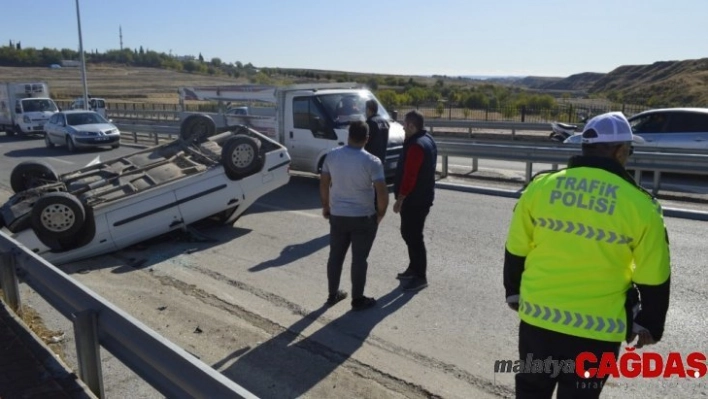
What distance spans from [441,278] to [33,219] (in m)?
4.71

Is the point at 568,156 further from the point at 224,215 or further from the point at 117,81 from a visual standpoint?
the point at 117,81

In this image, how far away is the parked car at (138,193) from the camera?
7316 mm

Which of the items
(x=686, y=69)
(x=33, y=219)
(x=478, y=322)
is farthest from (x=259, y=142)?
(x=686, y=69)

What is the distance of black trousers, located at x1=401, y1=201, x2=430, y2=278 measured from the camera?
6.45 meters

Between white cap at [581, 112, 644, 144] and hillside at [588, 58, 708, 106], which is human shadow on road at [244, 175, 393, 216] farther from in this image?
hillside at [588, 58, 708, 106]

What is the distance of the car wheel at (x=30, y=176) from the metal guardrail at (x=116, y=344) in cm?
403

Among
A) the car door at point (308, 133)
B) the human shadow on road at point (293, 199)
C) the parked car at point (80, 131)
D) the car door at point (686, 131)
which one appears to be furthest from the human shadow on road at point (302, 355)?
the parked car at point (80, 131)

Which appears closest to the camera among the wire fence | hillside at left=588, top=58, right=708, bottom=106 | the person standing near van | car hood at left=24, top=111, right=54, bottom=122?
the person standing near van

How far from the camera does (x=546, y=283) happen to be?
9.25 feet

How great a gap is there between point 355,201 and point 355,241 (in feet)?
1.28

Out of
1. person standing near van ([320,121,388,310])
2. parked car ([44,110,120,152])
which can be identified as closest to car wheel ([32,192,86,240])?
person standing near van ([320,121,388,310])

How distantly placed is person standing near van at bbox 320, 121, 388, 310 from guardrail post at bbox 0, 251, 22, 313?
2.77 meters

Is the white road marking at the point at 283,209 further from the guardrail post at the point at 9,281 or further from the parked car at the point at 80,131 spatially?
the parked car at the point at 80,131

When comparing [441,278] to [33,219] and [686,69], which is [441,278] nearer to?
[33,219]
